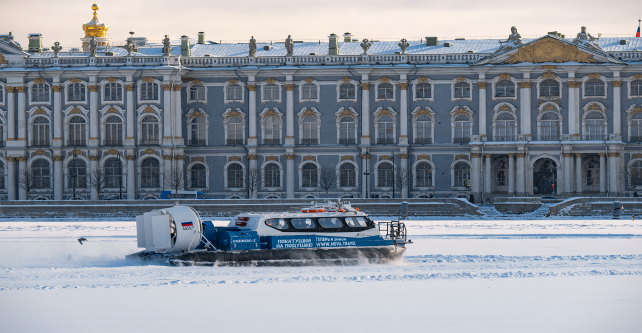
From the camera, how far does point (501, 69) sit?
67438mm

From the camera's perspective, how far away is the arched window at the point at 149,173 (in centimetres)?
6887

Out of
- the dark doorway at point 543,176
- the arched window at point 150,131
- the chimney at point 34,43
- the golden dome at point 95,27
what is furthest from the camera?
the golden dome at point 95,27

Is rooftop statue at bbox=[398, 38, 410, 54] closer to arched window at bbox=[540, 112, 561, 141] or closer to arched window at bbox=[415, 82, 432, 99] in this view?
arched window at bbox=[415, 82, 432, 99]

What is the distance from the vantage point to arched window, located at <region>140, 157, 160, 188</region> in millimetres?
68869

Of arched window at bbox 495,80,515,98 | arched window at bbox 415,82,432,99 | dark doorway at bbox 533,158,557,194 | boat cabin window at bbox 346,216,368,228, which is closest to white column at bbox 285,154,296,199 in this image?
arched window at bbox 415,82,432,99

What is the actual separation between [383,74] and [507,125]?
11.2m

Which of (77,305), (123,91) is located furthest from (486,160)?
(77,305)

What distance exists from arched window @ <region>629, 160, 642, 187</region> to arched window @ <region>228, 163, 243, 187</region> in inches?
1268

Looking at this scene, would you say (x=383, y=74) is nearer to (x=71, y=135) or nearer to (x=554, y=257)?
(x=71, y=135)

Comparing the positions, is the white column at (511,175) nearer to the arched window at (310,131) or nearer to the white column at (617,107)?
the white column at (617,107)

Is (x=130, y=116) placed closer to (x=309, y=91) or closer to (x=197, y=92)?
(x=197, y=92)

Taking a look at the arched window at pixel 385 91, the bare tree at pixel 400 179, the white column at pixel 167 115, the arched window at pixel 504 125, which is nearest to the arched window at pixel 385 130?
the arched window at pixel 385 91

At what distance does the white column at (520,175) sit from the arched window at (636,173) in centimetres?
904

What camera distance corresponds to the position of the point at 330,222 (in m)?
26.4
